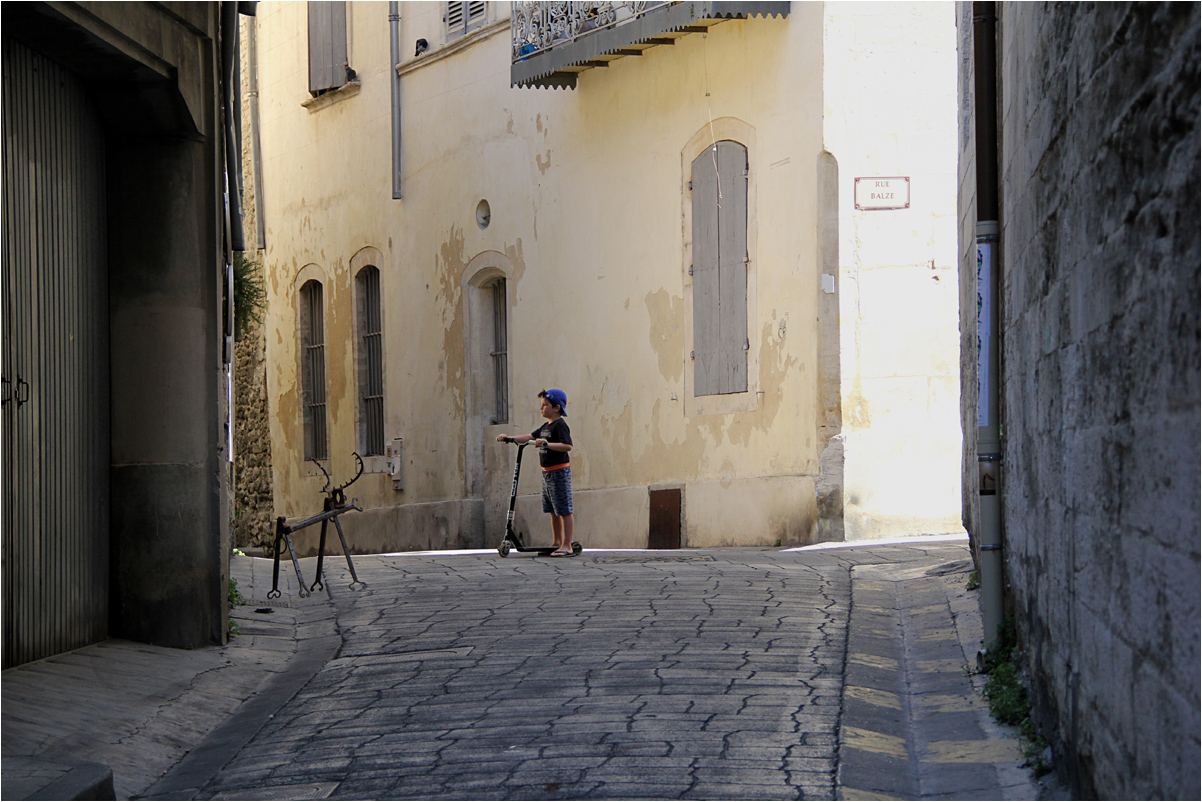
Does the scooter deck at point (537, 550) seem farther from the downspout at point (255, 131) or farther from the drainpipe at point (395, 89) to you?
the downspout at point (255, 131)

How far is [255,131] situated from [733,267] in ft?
36.1

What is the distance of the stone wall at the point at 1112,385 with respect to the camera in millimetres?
→ 2793

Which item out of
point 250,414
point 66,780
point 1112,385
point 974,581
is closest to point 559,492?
point 974,581

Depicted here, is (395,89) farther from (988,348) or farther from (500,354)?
(988,348)

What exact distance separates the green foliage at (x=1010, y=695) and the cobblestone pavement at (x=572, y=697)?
0.64 m

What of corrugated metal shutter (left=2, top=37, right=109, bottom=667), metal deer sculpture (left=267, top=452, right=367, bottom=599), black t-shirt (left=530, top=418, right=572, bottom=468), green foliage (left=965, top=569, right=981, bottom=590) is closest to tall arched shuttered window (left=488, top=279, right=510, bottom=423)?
black t-shirt (left=530, top=418, right=572, bottom=468)

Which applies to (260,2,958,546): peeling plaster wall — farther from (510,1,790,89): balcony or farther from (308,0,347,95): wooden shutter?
(308,0,347,95): wooden shutter

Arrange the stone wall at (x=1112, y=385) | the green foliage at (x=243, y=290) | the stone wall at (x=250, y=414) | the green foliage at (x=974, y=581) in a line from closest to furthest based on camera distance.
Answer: the stone wall at (x=1112, y=385)
the green foliage at (x=974, y=581)
the green foliage at (x=243, y=290)
the stone wall at (x=250, y=414)

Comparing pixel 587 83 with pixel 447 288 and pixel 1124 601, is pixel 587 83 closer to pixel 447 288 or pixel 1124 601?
pixel 447 288

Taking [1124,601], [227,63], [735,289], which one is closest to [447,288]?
[735,289]

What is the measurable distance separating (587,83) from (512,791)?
13499 mm

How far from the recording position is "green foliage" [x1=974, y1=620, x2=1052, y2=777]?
16.1 feet

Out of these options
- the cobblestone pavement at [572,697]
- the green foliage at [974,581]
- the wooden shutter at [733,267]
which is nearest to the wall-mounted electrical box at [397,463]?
the wooden shutter at [733,267]

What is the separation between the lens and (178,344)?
8.07 m
